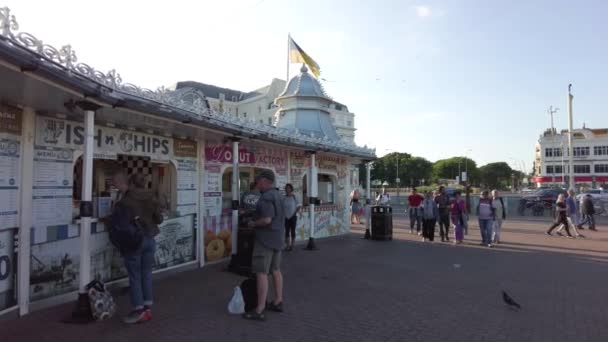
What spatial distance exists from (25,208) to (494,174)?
94819 millimetres

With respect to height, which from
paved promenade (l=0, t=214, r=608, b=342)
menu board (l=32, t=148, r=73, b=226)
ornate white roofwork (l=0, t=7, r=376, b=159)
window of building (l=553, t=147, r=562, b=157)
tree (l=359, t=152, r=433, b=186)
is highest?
window of building (l=553, t=147, r=562, b=157)

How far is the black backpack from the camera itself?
5008 millimetres

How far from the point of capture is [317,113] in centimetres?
1562

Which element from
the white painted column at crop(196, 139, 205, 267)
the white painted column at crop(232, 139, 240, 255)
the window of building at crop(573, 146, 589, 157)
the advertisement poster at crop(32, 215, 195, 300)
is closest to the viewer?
the advertisement poster at crop(32, 215, 195, 300)

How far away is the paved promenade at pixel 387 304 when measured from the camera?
15.7 feet

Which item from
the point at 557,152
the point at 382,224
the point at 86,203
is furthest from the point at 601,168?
the point at 86,203

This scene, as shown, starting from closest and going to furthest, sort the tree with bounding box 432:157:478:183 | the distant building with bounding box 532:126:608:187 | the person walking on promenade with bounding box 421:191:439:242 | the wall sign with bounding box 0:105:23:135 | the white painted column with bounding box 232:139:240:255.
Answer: the wall sign with bounding box 0:105:23:135 < the white painted column with bounding box 232:139:240:255 < the person walking on promenade with bounding box 421:191:439:242 < the distant building with bounding box 532:126:608:187 < the tree with bounding box 432:157:478:183

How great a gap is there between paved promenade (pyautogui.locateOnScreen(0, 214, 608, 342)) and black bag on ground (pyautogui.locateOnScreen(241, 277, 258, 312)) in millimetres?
223

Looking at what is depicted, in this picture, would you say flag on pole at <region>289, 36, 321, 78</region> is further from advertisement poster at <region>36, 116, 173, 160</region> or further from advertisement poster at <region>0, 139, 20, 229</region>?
advertisement poster at <region>0, 139, 20, 229</region>

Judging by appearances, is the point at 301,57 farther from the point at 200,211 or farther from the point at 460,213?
the point at 200,211

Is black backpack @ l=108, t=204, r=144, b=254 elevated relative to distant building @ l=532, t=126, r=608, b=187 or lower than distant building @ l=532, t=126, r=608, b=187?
lower

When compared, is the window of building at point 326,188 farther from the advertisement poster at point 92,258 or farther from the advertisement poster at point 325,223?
the advertisement poster at point 92,258

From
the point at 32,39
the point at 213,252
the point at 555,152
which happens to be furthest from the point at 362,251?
the point at 555,152

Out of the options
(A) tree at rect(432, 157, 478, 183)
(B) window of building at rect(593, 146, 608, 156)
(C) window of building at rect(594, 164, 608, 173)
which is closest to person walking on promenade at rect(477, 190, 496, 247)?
(C) window of building at rect(594, 164, 608, 173)
